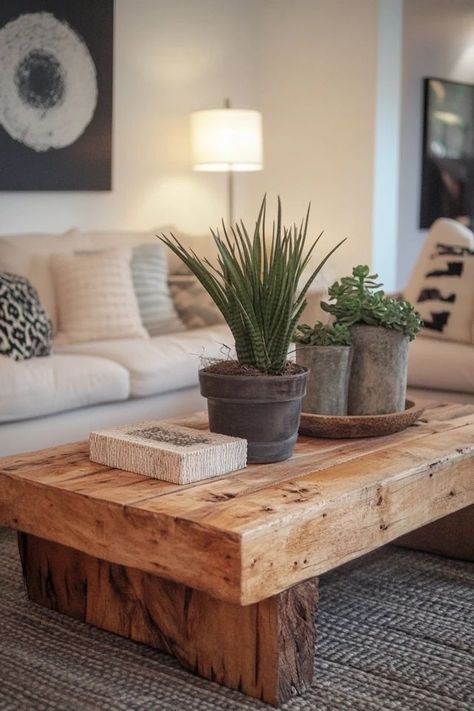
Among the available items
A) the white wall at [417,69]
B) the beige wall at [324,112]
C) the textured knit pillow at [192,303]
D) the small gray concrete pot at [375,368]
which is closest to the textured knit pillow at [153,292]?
the textured knit pillow at [192,303]

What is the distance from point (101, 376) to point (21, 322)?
0.33 m

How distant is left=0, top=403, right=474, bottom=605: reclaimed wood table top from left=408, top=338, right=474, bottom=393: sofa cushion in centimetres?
129

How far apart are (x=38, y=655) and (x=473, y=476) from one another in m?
1.02

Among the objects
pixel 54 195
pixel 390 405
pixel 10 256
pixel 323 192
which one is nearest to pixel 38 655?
pixel 390 405

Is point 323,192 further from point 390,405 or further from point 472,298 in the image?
point 390,405

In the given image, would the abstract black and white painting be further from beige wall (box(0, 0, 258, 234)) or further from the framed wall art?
the framed wall art

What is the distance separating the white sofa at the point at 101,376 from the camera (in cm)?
325

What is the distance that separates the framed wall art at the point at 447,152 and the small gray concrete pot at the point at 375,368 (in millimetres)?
4470

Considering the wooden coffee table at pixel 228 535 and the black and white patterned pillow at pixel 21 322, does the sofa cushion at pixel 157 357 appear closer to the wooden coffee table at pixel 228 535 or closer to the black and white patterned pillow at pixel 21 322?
the black and white patterned pillow at pixel 21 322

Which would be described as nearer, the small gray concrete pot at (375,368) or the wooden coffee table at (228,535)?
the wooden coffee table at (228,535)

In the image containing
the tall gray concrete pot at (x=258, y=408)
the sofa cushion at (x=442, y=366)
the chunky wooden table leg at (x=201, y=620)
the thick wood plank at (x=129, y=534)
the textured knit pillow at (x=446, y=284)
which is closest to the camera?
the thick wood plank at (x=129, y=534)

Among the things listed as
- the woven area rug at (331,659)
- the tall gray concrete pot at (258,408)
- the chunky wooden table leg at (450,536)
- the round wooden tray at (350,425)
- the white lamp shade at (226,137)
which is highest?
the white lamp shade at (226,137)

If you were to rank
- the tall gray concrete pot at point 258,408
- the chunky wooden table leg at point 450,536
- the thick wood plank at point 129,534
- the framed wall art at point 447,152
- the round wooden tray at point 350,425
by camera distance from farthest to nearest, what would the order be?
1. the framed wall art at point 447,152
2. the chunky wooden table leg at point 450,536
3. the round wooden tray at point 350,425
4. the tall gray concrete pot at point 258,408
5. the thick wood plank at point 129,534

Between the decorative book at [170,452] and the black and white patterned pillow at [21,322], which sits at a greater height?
the black and white patterned pillow at [21,322]
